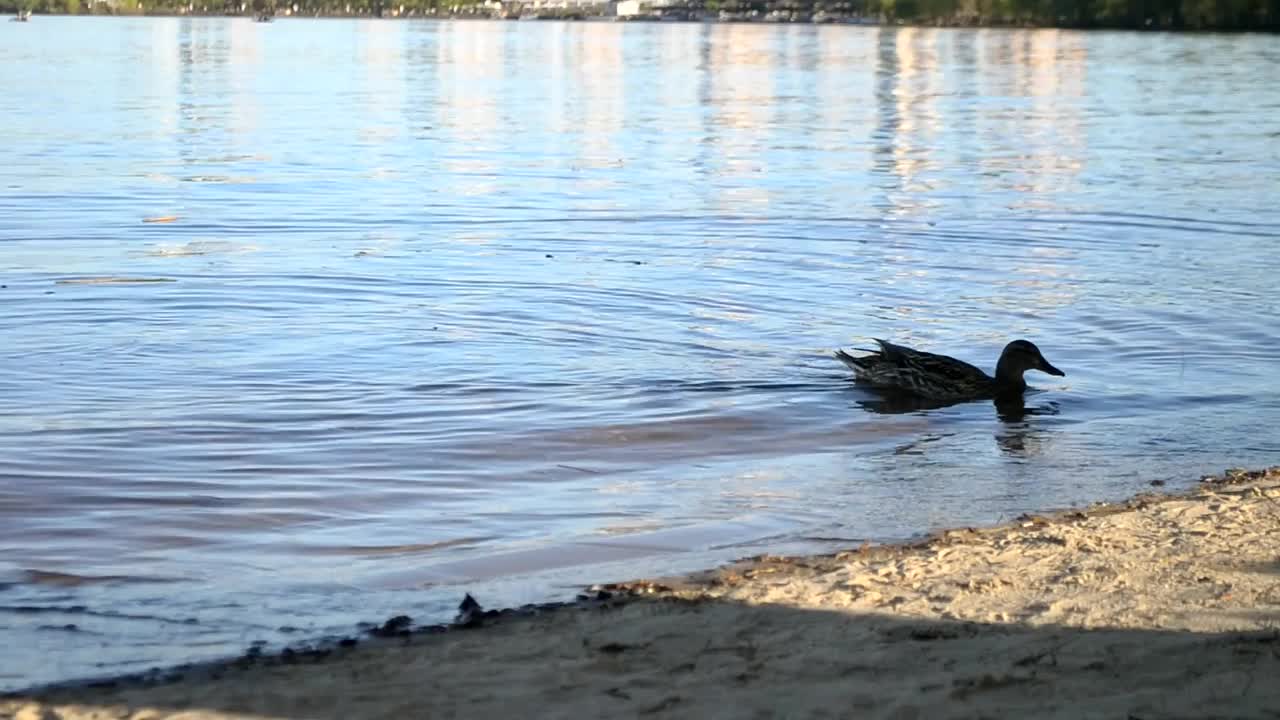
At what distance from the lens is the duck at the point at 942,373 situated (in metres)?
13.1

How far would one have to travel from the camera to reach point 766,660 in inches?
272

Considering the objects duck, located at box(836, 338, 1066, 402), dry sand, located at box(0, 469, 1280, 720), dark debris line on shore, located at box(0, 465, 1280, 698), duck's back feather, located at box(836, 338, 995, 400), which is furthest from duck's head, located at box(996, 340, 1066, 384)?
dry sand, located at box(0, 469, 1280, 720)

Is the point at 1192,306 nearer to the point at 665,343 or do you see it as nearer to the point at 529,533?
the point at 665,343

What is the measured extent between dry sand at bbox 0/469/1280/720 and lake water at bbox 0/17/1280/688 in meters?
0.60

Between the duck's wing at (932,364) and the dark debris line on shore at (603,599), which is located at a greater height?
the duck's wing at (932,364)

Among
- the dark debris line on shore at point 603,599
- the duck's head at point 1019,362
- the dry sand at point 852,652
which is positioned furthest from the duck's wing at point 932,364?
the dry sand at point 852,652

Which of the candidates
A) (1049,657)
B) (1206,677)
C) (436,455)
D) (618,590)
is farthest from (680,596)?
(436,455)

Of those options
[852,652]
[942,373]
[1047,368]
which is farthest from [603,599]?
[1047,368]

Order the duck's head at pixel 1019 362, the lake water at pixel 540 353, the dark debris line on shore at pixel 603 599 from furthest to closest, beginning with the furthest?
the duck's head at pixel 1019 362 → the lake water at pixel 540 353 → the dark debris line on shore at pixel 603 599

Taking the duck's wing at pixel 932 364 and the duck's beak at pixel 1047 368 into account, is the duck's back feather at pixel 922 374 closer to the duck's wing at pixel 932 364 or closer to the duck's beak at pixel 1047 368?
the duck's wing at pixel 932 364

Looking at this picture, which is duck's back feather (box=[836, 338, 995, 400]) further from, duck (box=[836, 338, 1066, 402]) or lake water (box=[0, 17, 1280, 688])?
lake water (box=[0, 17, 1280, 688])

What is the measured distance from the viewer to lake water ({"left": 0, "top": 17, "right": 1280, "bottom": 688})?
29.7ft

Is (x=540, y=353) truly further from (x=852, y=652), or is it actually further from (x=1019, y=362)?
(x=852, y=652)

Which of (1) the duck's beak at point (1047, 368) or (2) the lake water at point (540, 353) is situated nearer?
(2) the lake water at point (540, 353)
